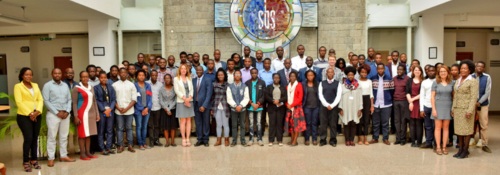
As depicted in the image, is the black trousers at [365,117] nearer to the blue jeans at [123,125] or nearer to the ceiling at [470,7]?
the ceiling at [470,7]

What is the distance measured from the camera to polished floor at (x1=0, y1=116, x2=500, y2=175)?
4.96m

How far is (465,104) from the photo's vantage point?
5461mm

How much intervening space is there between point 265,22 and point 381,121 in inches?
179

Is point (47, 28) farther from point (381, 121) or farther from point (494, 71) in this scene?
point (494, 71)

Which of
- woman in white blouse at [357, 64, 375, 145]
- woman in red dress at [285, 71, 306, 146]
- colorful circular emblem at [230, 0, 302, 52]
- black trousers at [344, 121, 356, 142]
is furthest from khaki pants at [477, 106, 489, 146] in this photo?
colorful circular emblem at [230, 0, 302, 52]

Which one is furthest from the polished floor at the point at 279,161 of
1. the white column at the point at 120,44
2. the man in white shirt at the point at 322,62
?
the white column at the point at 120,44

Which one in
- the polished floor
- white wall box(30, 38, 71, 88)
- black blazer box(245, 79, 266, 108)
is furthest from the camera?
white wall box(30, 38, 71, 88)

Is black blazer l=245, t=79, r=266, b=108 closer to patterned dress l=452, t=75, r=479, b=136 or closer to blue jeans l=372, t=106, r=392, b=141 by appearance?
blue jeans l=372, t=106, r=392, b=141

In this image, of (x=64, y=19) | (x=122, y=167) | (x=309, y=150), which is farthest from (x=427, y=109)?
(x=64, y=19)

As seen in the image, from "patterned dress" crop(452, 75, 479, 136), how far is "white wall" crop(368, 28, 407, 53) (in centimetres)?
468

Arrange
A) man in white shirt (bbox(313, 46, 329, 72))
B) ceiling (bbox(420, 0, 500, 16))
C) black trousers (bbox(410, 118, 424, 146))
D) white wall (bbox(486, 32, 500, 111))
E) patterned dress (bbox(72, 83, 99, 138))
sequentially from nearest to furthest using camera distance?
1. patterned dress (bbox(72, 83, 99, 138))
2. black trousers (bbox(410, 118, 424, 146))
3. man in white shirt (bbox(313, 46, 329, 72))
4. ceiling (bbox(420, 0, 500, 16))
5. white wall (bbox(486, 32, 500, 111))

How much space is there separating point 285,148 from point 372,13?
5.68 m

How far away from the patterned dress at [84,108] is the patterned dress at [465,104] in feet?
21.0

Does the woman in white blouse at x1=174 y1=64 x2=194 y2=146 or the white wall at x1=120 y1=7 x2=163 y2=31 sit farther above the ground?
the white wall at x1=120 y1=7 x2=163 y2=31
